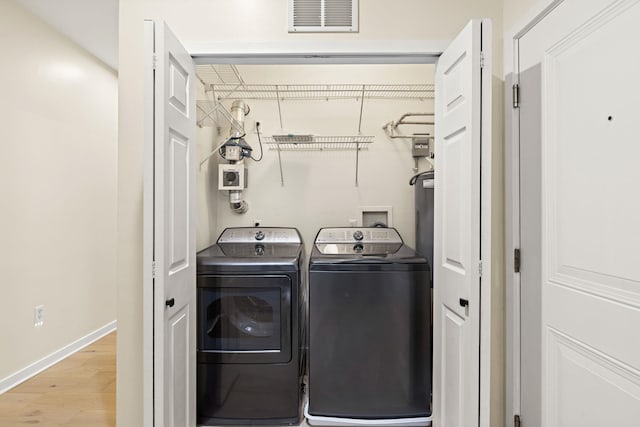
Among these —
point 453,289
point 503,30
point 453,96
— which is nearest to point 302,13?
point 453,96

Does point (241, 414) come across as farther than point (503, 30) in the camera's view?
Yes

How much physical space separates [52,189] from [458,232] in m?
3.03

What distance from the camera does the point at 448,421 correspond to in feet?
4.92

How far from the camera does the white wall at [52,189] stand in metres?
2.28

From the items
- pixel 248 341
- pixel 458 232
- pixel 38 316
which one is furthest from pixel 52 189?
pixel 458 232

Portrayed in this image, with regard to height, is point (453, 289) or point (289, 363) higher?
point (453, 289)

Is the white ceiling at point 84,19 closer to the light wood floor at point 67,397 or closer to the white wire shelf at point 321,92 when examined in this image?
the white wire shelf at point 321,92

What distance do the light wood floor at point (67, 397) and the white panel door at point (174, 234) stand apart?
83 centimetres

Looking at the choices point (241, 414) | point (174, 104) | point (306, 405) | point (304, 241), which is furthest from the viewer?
point (304, 241)

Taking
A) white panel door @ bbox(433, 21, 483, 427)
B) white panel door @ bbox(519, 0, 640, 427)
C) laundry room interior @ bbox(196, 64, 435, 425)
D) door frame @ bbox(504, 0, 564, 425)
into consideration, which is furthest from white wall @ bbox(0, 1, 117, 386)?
white panel door @ bbox(519, 0, 640, 427)

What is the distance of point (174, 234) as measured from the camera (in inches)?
56.0

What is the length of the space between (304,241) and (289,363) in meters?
1.08

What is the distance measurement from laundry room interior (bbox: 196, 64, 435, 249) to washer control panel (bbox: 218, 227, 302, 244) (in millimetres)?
169

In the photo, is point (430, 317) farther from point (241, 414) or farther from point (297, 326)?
point (241, 414)
